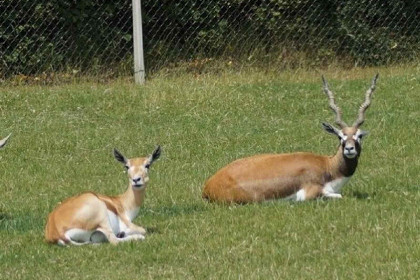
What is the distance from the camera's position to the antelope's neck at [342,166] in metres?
9.41

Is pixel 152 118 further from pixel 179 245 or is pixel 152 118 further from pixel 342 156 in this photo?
pixel 179 245

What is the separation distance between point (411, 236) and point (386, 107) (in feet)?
19.8

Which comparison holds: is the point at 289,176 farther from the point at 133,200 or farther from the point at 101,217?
the point at 101,217

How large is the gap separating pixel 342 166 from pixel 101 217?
2.48m

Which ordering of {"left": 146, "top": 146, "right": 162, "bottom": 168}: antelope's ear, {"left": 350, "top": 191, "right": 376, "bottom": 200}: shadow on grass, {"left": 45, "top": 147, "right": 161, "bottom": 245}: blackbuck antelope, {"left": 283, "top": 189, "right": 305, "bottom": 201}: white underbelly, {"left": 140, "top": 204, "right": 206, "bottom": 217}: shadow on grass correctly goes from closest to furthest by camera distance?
{"left": 45, "top": 147, "right": 161, "bottom": 245}: blackbuck antelope < {"left": 146, "top": 146, "right": 162, "bottom": 168}: antelope's ear < {"left": 140, "top": 204, "right": 206, "bottom": 217}: shadow on grass < {"left": 350, "top": 191, "right": 376, "bottom": 200}: shadow on grass < {"left": 283, "top": 189, "right": 305, "bottom": 201}: white underbelly

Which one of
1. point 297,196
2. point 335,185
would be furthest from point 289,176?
point 335,185

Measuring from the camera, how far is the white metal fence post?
50.3 ft

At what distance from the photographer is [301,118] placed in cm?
1333

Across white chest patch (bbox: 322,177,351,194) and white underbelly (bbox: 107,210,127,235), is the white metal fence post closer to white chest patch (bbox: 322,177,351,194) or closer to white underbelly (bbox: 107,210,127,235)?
white chest patch (bbox: 322,177,351,194)

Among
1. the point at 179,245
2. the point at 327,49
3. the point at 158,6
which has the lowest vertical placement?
the point at 327,49

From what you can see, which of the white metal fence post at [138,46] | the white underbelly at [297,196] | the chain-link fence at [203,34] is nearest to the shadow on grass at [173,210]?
the white underbelly at [297,196]

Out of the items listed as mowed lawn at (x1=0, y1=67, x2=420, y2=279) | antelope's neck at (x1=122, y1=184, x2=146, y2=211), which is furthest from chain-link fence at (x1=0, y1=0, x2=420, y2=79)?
antelope's neck at (x1=122, y1=184, x2=146, y2=211)

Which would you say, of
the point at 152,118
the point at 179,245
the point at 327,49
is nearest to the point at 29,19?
the point at 152,118

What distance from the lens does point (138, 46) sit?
A: 50.5 feet
